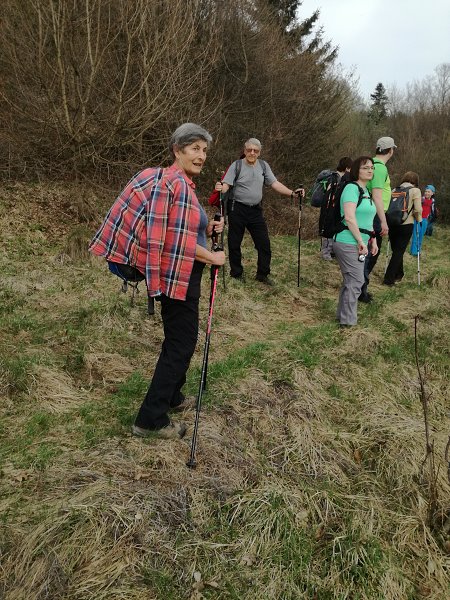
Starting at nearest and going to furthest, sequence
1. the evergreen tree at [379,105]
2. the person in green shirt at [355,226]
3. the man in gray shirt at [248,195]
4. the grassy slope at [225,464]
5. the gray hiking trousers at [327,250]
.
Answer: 1. the grassy slope at [225,464]
2. the person in green shirt at [355,226]
3. the man in gray shirt at [248,195]
4. the gray hiking trousers at [327,250]
5. the evergreen tree at [379,105]

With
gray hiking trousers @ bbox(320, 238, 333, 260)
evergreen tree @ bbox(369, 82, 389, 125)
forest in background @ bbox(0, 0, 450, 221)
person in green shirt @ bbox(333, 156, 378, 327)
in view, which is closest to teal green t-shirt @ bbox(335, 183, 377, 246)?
person in green shirt @ bbox(333, 156, 378, 327)

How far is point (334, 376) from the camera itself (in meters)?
4.34

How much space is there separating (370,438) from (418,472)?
1.39 feet

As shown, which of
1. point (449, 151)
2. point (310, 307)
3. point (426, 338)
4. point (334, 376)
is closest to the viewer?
point (334, 376)

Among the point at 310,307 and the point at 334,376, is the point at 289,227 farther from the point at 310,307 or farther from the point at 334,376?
the point at 334,376

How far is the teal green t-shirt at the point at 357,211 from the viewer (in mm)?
4844

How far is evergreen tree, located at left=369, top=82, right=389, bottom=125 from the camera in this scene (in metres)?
28.6

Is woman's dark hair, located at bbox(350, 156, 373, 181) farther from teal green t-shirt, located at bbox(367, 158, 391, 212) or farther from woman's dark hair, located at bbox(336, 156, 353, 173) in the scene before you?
woman's dark hair, located at bbox(336, 156, 353, 173)

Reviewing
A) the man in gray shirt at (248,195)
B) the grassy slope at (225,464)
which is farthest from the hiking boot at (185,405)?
the man in gray shirt at (248,195)

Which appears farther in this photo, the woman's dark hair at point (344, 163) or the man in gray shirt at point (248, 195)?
the woman's dark hair at point (344, 163)

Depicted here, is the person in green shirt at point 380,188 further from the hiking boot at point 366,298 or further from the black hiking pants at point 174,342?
the black hiking pants at point 174,342

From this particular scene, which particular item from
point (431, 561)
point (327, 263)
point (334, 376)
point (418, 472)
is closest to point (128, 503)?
point (431, 561)

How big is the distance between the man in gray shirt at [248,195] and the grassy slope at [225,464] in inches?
60.2

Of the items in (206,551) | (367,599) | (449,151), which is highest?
(449,151)
